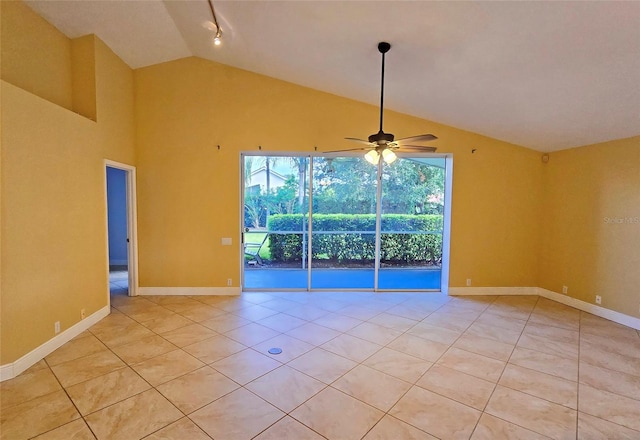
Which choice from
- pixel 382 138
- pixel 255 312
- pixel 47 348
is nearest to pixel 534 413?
pixel 382 138

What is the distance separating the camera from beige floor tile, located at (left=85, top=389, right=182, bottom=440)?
2.06 m

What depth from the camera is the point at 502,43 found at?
109 inches

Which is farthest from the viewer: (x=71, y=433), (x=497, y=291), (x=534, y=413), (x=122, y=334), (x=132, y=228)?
(x=497, y=291)

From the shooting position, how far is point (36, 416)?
86.4 inches

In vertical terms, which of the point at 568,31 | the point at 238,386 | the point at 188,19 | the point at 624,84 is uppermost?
the point at 188,19

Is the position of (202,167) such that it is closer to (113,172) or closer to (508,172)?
(113,172)

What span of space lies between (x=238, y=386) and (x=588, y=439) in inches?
102

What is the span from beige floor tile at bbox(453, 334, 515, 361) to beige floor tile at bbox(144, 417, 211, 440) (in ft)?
8.93

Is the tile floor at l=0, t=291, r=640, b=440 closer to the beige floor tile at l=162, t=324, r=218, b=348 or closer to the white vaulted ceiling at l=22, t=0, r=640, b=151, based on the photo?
the beige floor tile at l=162, t=324, r=218, b=348

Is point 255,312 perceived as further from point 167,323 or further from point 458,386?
point 458,386

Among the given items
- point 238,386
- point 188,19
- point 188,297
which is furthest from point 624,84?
point 188,297

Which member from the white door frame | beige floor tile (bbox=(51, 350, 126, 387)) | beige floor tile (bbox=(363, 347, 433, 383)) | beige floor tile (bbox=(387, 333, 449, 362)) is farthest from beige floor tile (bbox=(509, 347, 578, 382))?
the white door frame

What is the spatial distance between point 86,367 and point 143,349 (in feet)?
1.62

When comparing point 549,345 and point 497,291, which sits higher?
point 497,291
